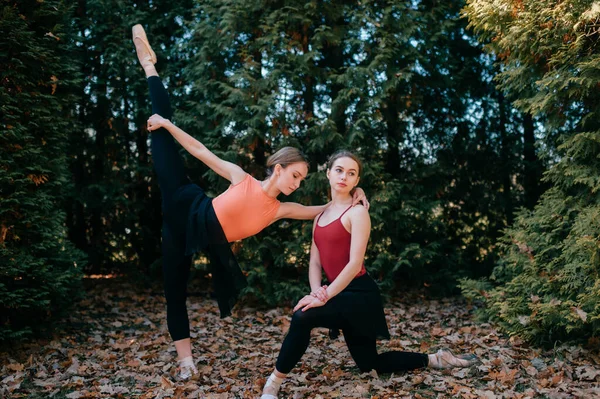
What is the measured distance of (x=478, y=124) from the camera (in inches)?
307

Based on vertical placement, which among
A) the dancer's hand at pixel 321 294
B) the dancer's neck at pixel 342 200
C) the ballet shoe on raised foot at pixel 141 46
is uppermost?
the ballet shoe on raised foot at pixel 141 46

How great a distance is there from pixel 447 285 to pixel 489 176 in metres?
1.96

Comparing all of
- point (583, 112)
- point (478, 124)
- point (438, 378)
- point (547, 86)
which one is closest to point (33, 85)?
point (438, 378)

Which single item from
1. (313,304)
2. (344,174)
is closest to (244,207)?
(344,174)

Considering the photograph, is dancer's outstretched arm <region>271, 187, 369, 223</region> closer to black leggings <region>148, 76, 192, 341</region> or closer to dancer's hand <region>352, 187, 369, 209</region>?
dancer's hand <region>352, 187, 369, 209</region>

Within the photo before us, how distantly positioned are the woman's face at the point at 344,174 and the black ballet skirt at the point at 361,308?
2.10ft

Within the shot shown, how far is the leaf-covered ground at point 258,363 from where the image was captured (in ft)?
11.7

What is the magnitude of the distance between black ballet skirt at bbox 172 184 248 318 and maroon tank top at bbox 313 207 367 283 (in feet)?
2.16

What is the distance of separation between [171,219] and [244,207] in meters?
0.62

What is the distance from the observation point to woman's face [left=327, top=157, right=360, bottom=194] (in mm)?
3484

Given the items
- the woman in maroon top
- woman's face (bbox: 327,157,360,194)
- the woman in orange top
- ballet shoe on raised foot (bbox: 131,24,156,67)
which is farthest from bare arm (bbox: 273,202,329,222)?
ballet shoe on raised foot (bbox: 131,24,156,67)

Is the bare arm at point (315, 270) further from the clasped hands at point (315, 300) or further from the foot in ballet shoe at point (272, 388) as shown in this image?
the foot in ballet shoe at point (272, 388)

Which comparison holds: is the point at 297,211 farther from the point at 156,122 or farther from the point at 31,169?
the point at 31,169

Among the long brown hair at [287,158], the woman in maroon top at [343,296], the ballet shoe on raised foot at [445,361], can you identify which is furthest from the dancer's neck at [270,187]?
the ballet shoe on raised foot at [445,361]
